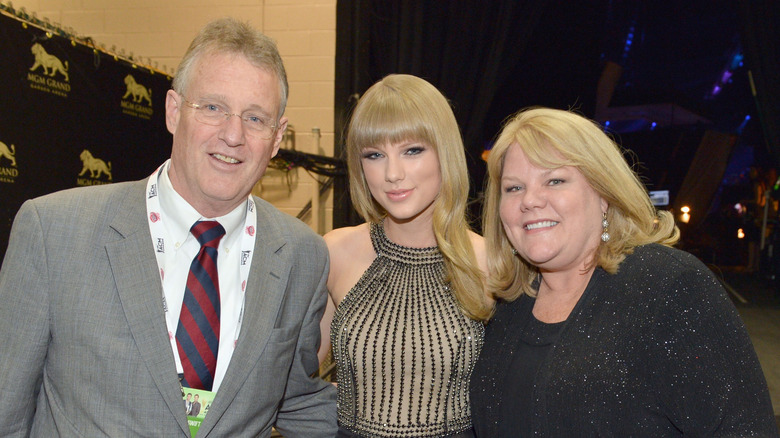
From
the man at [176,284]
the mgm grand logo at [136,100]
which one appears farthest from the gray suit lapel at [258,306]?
the mgm grand logo at [136,100]

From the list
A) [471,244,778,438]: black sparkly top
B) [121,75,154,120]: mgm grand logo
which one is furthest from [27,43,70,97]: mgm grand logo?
[471,244,778,438]: black sparkly top

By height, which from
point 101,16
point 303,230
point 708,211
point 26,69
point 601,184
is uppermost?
point 101,16

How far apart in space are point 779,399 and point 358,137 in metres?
4.21

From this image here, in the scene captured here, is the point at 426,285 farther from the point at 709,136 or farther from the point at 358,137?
the point at 709,136

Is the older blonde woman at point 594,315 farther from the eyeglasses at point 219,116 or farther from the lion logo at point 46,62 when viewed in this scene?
the lion logo at point 46,62

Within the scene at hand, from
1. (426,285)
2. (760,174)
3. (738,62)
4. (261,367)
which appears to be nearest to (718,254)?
(760,174)

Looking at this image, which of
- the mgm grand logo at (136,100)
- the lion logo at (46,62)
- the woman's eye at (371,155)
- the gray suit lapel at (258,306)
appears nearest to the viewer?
the gray suit lapel at (258,306)

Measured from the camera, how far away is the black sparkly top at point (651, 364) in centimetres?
129

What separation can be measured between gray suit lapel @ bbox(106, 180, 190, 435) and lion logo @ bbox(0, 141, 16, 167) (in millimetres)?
1679

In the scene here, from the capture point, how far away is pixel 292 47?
4.60 meters

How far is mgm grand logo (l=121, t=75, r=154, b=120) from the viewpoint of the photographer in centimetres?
339

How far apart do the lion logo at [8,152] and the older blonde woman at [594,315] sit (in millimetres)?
2213

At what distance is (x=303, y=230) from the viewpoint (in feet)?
5.66

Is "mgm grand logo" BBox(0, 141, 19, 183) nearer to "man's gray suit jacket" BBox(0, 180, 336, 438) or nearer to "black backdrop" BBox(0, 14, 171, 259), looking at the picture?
"black backdrop" BBox(0, 14, 171, 259)
